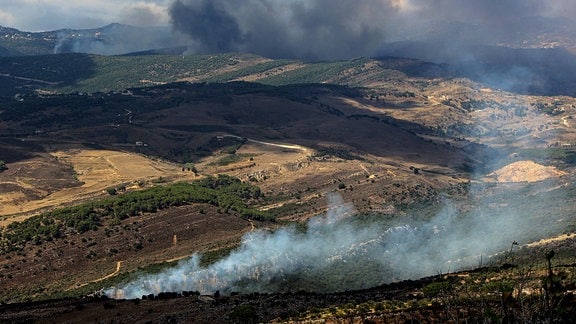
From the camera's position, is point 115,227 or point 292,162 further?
point 292,162

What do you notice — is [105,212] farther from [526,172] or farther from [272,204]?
[526,172]

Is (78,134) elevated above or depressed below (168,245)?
above

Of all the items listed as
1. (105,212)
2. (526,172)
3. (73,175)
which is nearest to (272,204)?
(105,212)

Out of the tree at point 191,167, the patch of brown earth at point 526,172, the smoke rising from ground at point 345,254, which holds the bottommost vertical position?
the smoke rising from ground at point 345,254

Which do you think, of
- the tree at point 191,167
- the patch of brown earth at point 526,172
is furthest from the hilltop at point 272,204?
the patch of brown earth at point 526,172

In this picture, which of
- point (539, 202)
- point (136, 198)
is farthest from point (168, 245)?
point (539, 202)

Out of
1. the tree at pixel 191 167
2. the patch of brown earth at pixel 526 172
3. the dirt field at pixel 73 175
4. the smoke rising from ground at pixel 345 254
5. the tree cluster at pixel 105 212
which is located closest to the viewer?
the smoke rising from ground at pixel 345 254

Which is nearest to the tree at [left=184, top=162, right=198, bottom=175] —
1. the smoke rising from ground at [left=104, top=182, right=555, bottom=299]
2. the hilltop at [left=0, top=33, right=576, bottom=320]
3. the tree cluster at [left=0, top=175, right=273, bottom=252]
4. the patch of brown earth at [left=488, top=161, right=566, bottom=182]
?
the hilltop at [left=0, top=33, right=576, bottom=320]

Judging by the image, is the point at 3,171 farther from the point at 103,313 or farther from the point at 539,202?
the point at 539,202

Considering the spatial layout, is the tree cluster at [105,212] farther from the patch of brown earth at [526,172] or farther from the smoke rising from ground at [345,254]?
the patch of brown earth at [526,172]
